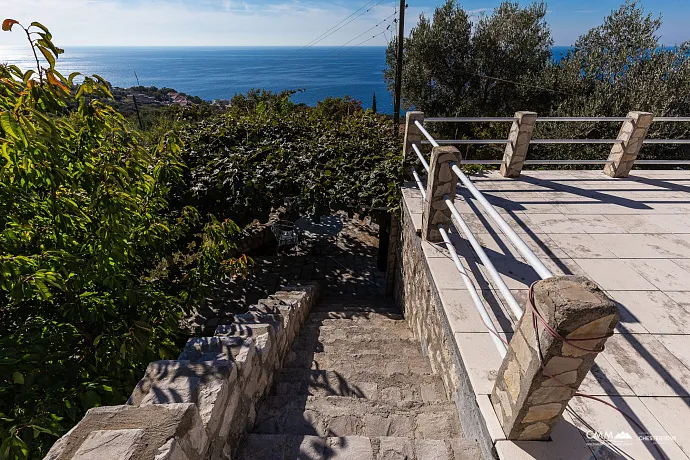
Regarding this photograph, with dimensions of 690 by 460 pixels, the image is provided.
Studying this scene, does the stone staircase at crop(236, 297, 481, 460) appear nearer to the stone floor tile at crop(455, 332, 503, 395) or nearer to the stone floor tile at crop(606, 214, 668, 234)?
the stone floor tile at crop(455, 332, 503, 395)

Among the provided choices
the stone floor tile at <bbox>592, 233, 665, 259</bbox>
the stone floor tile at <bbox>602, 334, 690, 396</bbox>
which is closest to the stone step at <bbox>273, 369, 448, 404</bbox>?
the stone floor tile at <bbox>602, 334, 690, 396</bbox>

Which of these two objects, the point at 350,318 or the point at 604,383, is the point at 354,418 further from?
the point at 350,318

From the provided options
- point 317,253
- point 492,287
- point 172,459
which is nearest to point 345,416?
point 172,459

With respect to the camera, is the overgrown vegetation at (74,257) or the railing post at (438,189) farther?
the railing post at (438,189)

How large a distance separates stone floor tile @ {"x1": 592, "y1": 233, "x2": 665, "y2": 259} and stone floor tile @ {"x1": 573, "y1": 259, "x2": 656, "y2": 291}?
259 mm

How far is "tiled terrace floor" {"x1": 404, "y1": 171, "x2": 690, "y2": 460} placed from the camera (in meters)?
2.30

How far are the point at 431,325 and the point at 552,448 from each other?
75.0 inches

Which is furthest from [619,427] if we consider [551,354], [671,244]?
[671,244]

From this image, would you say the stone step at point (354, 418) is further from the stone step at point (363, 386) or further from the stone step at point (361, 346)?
the stone step at point (361, 346)

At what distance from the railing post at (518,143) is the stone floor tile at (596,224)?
162 centimetres

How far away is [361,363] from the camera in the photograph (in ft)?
13.4

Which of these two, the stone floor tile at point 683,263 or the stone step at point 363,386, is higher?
the stone floor tile at point 683,263

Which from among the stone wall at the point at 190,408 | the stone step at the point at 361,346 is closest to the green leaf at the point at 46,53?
the stone wall at the point at 190,408

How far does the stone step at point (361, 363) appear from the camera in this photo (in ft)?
12.9
